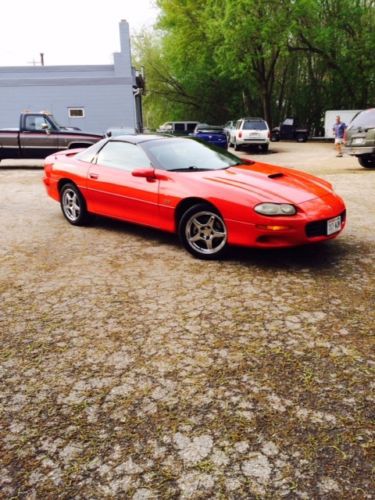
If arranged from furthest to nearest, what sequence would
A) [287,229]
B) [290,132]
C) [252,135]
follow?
[290,132] < [252,135] < [287,229]

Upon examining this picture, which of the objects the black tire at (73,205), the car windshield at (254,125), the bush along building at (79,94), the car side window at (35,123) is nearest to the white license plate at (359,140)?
the black tire at (73,205)

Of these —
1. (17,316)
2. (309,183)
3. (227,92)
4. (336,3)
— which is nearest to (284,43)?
(336,3)

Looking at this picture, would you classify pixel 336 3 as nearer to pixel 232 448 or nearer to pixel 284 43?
pixel 284 43

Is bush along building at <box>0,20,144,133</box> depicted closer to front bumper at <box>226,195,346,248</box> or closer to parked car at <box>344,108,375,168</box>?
parked car at <box>344,108,375,168</box>

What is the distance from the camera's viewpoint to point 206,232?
4.77 meters

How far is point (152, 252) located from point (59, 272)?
1.15 metres

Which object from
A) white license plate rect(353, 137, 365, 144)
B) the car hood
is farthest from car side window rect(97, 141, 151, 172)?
white license plate rect(353, 137, 365, 144)

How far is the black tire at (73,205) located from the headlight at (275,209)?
297 centimetres

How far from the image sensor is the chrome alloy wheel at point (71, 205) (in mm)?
6376

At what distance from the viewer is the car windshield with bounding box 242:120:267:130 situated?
844 inches

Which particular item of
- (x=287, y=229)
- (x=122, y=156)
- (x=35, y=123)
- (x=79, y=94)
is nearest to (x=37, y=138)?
(x=35, y=123)

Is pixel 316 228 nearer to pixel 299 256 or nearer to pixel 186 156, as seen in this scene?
pixel 299 256

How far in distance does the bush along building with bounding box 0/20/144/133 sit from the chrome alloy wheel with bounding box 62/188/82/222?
2107 cm

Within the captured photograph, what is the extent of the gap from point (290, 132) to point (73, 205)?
27.0 meters
